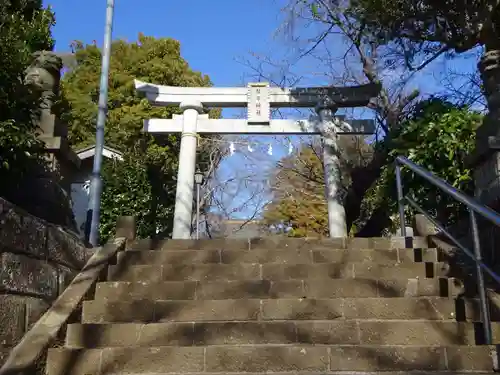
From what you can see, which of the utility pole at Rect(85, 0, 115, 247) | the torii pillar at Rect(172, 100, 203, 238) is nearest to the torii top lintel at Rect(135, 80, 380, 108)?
the torii pillar at Rect(172, 100, 203, 238)

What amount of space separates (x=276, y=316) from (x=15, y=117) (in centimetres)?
231

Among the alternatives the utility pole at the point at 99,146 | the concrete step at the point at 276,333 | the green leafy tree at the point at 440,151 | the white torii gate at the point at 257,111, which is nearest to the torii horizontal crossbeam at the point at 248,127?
the white torii gate at the point at 257,111

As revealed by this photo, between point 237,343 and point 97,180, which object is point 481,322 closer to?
point 237,343

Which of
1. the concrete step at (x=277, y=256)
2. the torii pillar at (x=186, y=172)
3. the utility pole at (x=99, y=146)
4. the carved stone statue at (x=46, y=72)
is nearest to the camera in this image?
the concrete step at (x=277, y=256)

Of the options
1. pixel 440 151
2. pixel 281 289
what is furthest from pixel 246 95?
pixel 281 289

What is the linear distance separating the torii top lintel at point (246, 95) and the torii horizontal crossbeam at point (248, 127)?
1.24ft

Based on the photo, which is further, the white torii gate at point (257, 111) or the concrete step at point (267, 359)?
the white torii gate at point (257, 111)

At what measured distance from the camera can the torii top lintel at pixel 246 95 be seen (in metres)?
10.7

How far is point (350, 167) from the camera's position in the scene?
37.6 feet

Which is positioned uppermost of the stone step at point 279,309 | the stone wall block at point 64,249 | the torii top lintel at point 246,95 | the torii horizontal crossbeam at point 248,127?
the torii top lintel at point 246,95

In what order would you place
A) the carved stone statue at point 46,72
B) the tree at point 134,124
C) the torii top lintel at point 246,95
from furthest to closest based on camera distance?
the tree at point 134,124, the torii top lintel at point 246,95, the carved stone statue at point 46,72

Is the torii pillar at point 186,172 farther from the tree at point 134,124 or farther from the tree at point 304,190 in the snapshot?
the tree at point 304,190

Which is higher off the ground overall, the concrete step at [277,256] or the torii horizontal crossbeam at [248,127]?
the torii horizontal crossbeam at [248,127]

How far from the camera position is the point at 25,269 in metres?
3.37
